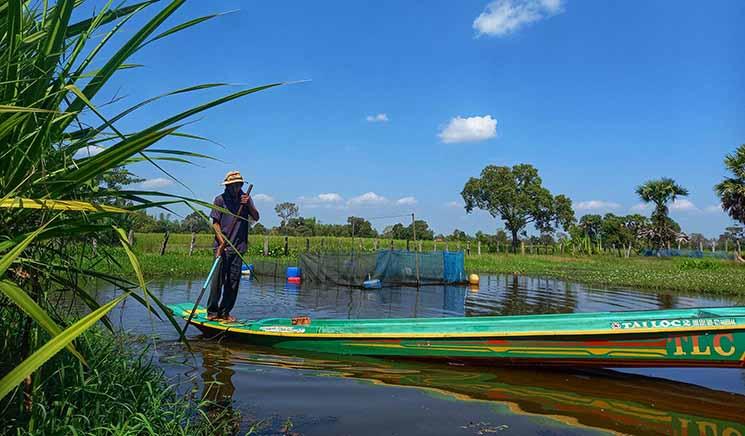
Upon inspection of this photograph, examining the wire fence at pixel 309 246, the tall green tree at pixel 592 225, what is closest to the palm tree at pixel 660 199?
the wire fence at pixel 309 246

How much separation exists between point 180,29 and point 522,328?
14.1 feet

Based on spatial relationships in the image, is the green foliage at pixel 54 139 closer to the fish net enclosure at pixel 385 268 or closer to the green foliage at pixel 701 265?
the fish net enclosure at pixel 385 268

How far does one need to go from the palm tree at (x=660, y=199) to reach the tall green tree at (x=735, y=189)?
30.2 ft

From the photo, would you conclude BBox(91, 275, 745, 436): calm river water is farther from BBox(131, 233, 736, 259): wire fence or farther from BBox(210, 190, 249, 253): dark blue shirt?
BBox(131, 233, 736, 259): wire fence

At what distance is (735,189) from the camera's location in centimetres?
2325

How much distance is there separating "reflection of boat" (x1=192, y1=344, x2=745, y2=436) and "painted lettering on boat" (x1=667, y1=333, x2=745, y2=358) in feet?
1.56

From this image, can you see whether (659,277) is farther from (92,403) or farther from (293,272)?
(92,403)

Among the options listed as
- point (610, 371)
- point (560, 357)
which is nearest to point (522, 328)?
point (560, 357)

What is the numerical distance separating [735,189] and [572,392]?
24.6 meters

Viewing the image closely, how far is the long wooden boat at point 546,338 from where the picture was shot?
4.43 meters

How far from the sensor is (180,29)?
6.23ft

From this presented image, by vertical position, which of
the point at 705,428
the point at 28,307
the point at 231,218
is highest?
the point at 231,218

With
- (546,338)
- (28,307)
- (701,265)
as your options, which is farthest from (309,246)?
(28,307)

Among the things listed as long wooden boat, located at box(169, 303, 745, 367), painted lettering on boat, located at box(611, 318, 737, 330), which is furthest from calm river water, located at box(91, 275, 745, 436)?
painted lettering on boat, located at box(611, 318, 737, 330)
